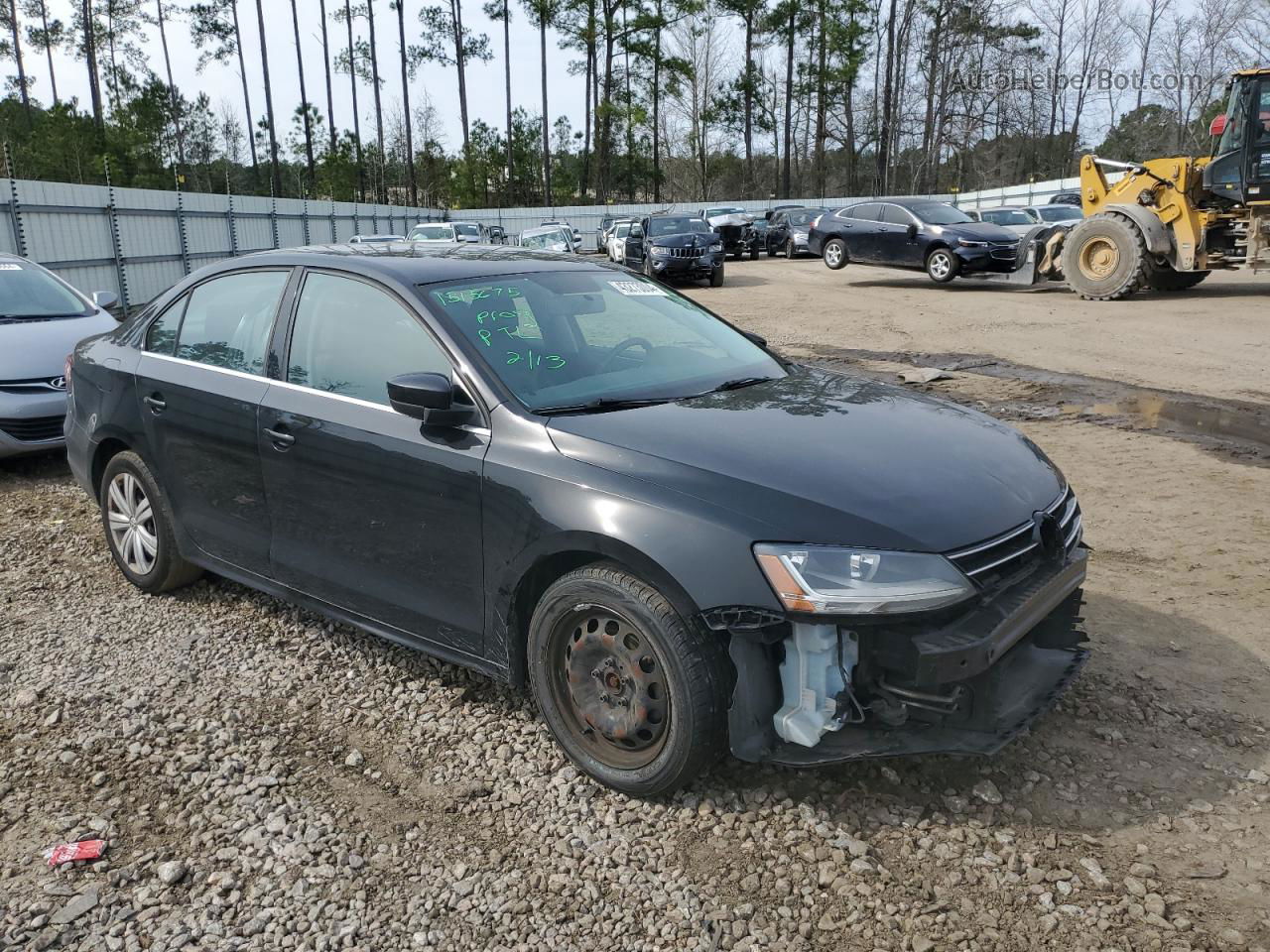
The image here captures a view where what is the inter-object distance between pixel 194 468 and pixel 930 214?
1840 centimetres

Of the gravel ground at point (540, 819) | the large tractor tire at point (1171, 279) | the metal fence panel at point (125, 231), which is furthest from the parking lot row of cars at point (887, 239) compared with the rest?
the gravel ground at point (540, 819)

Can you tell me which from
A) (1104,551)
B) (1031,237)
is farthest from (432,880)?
(1031,237)

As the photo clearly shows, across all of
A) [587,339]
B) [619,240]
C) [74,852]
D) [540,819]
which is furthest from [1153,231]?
[74,852]

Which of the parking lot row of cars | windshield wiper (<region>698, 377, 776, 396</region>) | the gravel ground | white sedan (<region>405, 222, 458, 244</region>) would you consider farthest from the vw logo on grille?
white sedan (<region>405, 222, 458, 244</region>)

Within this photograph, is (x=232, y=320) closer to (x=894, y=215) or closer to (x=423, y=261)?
(x=423, y=261)

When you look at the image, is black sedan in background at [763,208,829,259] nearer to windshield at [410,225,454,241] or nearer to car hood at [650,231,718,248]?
car hood at [650,231,718,248]

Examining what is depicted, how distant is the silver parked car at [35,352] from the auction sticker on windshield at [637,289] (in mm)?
4369

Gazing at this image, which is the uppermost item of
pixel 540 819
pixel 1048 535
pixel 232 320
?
pixel 232 320

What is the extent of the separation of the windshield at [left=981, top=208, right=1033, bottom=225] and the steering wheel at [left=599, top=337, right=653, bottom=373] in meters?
23.1

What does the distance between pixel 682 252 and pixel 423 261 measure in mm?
18380

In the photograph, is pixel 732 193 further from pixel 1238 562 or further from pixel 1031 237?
pixel 1238 562

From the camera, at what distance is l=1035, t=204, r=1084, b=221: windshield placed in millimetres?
24594

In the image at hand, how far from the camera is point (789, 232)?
32.2 m

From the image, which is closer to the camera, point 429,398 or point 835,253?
point 429,398
